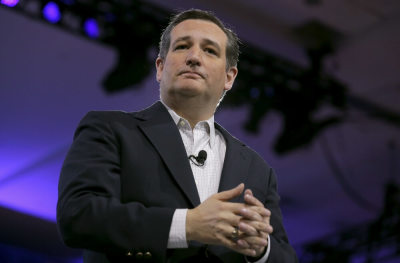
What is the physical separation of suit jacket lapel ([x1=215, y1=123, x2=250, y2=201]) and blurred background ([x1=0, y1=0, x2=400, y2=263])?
2.89m

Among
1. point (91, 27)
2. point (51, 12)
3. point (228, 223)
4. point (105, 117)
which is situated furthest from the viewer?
point (91, 27)

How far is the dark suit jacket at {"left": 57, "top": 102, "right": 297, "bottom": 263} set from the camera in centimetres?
123

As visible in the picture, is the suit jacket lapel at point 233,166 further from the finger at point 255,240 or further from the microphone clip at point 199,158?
Result: the finger at point 255,240

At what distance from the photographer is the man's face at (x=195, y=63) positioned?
5.40 ft

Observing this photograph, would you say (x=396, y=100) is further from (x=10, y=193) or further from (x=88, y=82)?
(x=10, y=193)

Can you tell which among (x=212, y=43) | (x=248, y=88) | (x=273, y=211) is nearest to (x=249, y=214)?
(x=273, y=211)

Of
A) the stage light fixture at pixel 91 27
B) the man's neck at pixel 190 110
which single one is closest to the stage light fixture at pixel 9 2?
the stage light fixture at pixel 91 27

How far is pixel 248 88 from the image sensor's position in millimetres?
5344

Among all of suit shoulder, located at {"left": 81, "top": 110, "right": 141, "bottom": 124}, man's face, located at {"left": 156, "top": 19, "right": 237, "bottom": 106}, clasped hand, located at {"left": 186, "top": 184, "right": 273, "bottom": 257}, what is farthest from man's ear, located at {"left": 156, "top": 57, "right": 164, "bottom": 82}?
clasped hand, located at {"left": 186, "top": 184, "right": 273, "bottom": 257}

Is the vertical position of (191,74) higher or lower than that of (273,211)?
higher

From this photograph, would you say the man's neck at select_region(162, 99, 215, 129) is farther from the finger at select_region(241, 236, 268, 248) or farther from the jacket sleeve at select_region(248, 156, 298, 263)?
the finger at select_region(241, 236, 268, 248)

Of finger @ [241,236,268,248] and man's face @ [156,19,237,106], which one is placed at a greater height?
man's face @ [156,19,237,106]

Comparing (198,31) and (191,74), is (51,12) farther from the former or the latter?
(191,74)

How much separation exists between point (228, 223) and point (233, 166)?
346 millimetres
